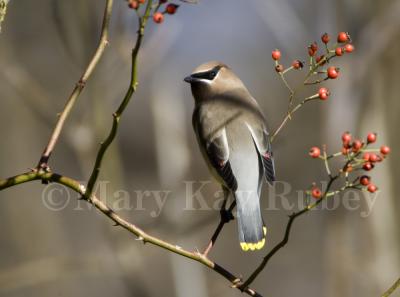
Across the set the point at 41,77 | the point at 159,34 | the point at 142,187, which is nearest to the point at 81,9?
the point at 159,34

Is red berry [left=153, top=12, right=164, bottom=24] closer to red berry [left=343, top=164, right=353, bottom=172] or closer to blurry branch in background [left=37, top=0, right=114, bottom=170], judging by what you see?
blurry branch in background [left=37, top=0, right=114, bottom=170]

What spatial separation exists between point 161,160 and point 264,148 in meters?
1.48

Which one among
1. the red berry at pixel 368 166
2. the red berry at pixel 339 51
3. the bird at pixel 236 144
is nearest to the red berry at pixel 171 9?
the red berry at pixel 339 51

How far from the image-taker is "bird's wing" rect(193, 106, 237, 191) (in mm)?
3873

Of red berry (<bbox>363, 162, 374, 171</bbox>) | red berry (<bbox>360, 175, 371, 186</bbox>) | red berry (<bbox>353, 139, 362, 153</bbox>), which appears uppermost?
red berry (<bbox>353, 139, 362, 153</bbox>)

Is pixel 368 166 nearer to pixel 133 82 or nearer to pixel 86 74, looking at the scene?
pixel 133 82

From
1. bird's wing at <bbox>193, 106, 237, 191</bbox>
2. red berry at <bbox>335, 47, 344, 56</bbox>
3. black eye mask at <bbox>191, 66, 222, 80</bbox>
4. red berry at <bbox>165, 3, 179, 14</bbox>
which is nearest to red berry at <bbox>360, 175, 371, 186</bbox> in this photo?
red berry at <bbox>335, 47, 344, 56</bbox>

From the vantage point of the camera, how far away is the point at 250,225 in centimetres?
369

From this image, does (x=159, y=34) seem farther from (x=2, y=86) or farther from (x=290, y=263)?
(x=290, y=263)

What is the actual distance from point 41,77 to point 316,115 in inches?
161

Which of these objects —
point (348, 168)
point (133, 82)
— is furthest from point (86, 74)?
point (348, 168)

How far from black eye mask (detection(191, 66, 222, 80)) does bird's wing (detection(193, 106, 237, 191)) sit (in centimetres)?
46

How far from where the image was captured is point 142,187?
957 cm

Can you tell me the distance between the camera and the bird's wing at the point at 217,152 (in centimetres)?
387
